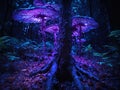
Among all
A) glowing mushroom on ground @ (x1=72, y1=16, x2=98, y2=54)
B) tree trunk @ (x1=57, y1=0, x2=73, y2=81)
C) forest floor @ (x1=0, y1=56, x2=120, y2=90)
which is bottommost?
forest floor @ (x1=0, y1=56, x2=120, y2=90)

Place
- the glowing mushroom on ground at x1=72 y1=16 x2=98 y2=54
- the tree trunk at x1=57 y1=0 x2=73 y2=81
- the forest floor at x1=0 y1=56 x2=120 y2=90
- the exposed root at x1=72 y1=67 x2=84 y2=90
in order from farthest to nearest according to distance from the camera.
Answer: the glowing mushroom on ground at x1=72 y1=16 x2=98 y2=54 < the tree trunk at x1=57 y1=0 x2=73 y2=81 < the forest floor at x1=0 y1=56 x2=120 y2=90 < the exposed root at x1=72 y1=67 x2=84 y2=90

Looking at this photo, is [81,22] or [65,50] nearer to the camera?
[65,50]

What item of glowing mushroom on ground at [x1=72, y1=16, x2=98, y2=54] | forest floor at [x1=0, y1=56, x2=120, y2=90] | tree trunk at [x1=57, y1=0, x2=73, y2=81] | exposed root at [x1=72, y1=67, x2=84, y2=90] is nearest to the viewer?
exposed root at [x1=72, y1=67, x2=84, y2=90]

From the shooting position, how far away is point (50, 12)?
7.18 meters

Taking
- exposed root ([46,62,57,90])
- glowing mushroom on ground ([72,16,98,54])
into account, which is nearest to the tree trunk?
exposed root ([46,62,57,90])

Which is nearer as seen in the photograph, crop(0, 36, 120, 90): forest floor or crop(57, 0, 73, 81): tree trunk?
crop(0, 36, 120, 90): forest floor

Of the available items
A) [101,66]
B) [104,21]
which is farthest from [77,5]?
[101,66]

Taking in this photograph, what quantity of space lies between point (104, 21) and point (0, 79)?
8.56 m

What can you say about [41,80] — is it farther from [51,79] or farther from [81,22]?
[81,22]

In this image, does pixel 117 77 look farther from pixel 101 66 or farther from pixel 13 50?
pixel 13 50

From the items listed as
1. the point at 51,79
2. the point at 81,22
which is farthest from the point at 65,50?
the point at 81,22

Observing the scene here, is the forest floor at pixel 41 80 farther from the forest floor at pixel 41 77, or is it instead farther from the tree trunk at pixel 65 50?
the tree trunk at pixel 65 50

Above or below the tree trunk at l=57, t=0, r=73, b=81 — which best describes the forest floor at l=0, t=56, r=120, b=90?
below

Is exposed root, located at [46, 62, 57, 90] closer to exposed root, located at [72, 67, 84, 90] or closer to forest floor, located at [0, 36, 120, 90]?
forest floor, located at [0, 36, 120, 90]
